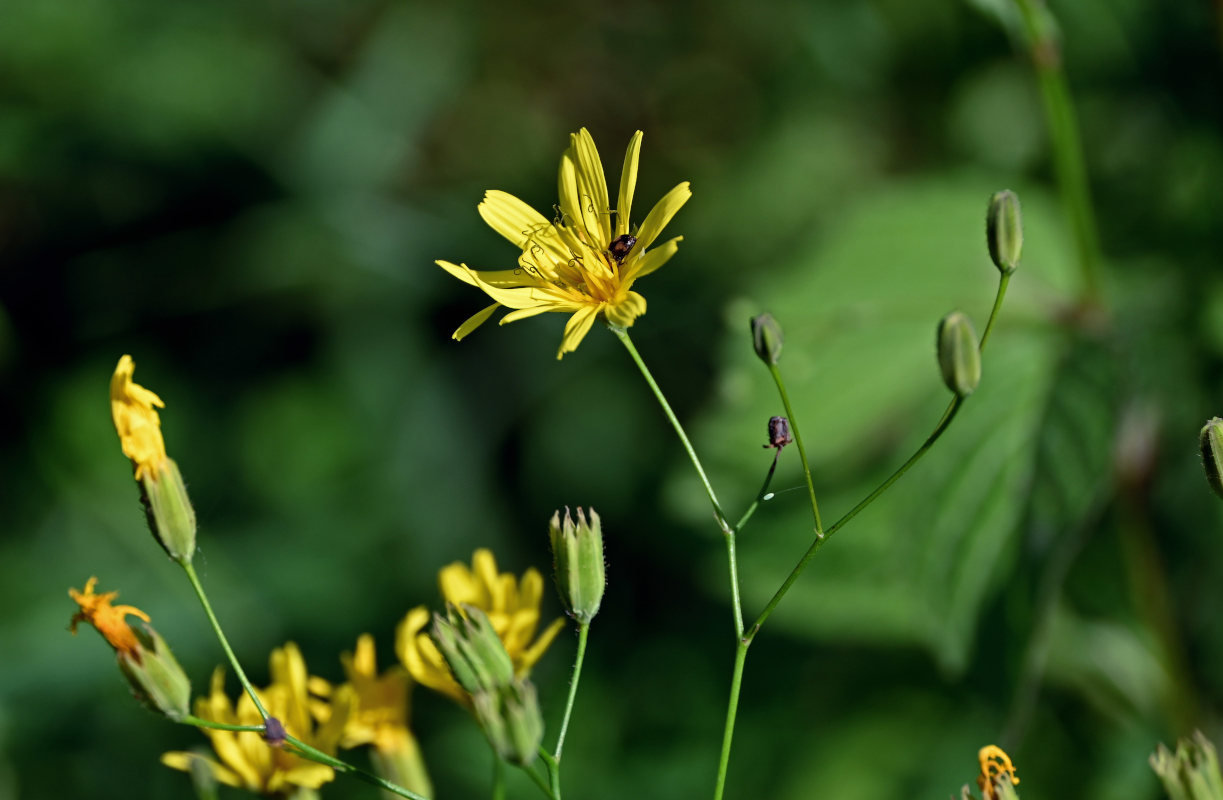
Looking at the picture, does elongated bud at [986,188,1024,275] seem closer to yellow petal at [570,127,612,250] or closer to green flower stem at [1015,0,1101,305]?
yellow petal at [570,127,612,250]

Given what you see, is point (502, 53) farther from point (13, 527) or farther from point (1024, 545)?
point (1024, 545)

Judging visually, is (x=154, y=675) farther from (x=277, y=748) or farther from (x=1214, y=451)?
(x=1214, y=451)

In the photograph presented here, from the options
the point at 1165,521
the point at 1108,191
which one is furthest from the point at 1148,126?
the point at 1165,521

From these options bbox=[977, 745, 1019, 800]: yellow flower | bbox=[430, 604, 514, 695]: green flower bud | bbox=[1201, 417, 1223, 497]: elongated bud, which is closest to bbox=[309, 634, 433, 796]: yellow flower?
bbox=[430, 604, 514, 695]: green flower bud

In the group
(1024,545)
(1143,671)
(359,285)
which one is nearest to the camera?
(1024,545)

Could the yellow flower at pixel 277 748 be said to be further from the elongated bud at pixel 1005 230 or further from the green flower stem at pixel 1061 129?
the green flower stem at pixel 1061 129

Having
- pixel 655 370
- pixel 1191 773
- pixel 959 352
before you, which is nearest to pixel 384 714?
pixel 959 352
